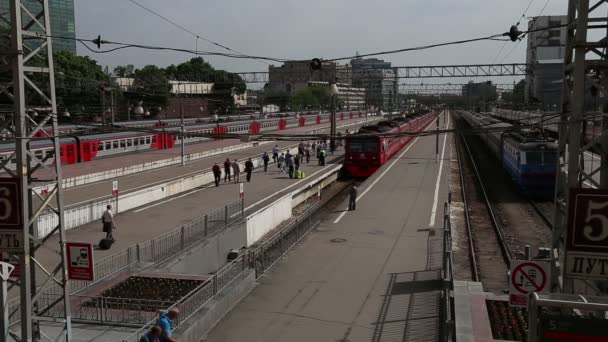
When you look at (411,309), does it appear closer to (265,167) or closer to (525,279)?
(525,279)

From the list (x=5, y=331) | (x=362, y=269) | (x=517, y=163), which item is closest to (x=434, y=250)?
(x=362, y=269)

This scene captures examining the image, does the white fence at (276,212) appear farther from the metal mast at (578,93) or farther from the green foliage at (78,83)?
the green foliage at (78,83)

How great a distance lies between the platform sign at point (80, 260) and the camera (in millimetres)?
9594

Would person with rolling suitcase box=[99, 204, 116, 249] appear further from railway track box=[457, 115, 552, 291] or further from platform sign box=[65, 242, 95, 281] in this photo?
railway track box=[457, 115, 552, 291]

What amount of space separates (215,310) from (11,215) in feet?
13.7

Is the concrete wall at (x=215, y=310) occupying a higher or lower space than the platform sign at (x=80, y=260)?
lower

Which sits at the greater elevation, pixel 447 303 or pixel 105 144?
pixel 105 144

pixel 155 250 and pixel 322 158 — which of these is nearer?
pixel 155 250

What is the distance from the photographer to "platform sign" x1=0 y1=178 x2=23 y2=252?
8.98m

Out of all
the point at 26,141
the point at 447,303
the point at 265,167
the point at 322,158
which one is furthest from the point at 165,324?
the point at 322,158

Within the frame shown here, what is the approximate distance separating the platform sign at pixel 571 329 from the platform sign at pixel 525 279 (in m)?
3.54

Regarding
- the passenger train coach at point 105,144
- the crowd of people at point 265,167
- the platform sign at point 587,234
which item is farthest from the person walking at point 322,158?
the platform sign at point 587,234

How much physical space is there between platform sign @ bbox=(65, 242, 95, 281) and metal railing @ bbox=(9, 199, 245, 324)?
3.40ft

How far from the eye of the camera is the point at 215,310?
1134 cm
